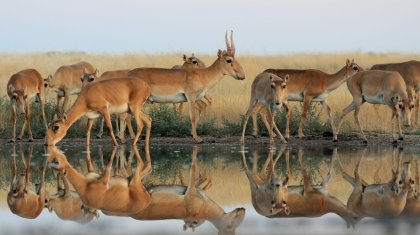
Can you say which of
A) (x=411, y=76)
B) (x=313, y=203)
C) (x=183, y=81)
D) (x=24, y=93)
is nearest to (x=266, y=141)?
(x=183, y=81)

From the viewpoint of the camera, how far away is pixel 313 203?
40.5 ft

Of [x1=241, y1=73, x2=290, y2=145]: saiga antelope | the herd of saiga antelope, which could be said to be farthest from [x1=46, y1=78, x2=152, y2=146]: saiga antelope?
[x1=241, y1=73, x2=290, y2=145]: saiga antelope

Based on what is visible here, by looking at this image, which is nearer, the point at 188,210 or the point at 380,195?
the point at 188,210

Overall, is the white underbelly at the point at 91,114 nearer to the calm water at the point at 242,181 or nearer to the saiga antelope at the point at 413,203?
the calm water at the point at 242,181

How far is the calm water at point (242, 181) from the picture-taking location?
10445mm

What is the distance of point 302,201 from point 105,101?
7.02m

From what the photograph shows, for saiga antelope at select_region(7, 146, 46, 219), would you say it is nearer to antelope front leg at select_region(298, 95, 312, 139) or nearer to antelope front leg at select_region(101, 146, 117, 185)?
antelope front leg at select_region(101, 146, 117, 185)

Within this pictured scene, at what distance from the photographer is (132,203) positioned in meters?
12.1

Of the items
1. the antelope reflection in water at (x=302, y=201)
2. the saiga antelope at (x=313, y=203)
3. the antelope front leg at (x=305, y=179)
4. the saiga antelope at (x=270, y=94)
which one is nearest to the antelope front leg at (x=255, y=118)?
the saiga antelope at (x=270, y=94)

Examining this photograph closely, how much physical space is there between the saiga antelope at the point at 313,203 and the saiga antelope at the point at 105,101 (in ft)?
17.5

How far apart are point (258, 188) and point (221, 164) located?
3509 millimetres

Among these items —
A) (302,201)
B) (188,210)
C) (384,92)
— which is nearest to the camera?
(188,210)

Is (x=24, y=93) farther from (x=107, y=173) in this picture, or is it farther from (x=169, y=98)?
(x=107, y=173)

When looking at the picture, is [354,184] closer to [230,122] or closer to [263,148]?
[263,148]
